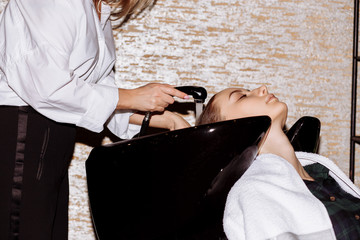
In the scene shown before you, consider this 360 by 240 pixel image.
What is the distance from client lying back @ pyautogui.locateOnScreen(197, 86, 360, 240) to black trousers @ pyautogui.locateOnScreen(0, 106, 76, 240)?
19.4 inches

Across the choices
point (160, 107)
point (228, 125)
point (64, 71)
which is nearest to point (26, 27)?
point (64, 71)

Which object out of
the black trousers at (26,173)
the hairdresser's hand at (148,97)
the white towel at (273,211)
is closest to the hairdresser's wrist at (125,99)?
the hairdresser's hand at (148,97)

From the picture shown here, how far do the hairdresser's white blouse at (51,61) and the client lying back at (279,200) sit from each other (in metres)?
0.44

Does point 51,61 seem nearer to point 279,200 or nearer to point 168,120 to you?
point 168,120

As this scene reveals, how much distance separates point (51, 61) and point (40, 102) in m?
0.11

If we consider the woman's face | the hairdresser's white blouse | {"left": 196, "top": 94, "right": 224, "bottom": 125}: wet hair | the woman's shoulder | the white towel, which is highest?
the woman's shoulder

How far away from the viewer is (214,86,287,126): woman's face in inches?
48.0

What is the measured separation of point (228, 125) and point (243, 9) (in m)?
1.30

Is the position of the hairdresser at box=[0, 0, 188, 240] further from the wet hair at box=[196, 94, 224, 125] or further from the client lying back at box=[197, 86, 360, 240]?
the client lying back at box=[197, 86, 360, 240]

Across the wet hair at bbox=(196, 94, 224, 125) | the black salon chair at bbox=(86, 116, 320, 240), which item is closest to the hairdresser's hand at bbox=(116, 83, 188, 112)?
the wet hair at bbox=(196, 94, 224, 125)

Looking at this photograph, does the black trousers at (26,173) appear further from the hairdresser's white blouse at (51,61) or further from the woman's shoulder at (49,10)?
the woman's shoulder at (49,10)

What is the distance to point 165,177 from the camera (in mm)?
945

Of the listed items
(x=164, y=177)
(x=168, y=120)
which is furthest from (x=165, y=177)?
(x=168, y=120)

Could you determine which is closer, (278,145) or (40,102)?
(40,102)
